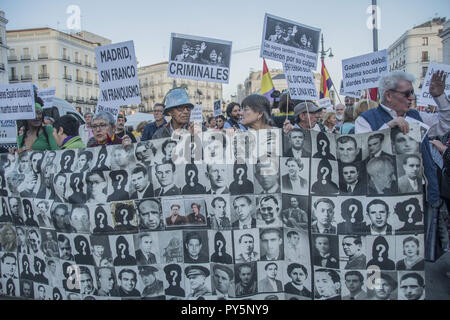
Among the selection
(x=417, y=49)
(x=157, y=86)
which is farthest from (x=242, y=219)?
(x=157, y=86)

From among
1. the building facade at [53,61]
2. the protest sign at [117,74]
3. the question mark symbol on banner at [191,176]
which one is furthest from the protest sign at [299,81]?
the building facade at [53,61]

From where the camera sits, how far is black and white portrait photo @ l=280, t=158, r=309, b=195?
2875 mm

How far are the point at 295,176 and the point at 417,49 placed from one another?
6877 cm

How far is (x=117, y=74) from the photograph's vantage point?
4.49 m

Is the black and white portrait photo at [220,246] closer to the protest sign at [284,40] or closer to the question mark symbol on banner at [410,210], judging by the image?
the question mark symbol on banner at [410,210]

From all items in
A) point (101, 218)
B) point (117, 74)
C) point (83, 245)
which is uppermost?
point (117, 74)

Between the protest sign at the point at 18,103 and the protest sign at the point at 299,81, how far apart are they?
9.40ft

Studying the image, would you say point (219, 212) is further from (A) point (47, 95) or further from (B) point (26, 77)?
(B) point (26, 77)

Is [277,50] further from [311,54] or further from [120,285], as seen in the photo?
[120,285]

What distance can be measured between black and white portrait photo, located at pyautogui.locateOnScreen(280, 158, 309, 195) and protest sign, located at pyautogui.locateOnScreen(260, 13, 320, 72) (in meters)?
1.89

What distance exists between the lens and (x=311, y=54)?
15.0ft

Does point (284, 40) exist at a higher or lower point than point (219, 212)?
higher
